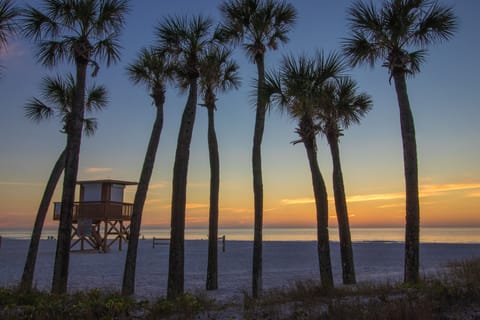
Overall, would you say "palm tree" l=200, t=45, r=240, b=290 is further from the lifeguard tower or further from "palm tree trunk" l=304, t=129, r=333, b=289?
the lifeguard tower

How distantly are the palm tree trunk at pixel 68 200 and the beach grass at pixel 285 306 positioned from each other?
1629mm

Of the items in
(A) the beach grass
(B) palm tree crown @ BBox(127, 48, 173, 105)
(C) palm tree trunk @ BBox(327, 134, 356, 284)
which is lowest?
(A) the beach grass

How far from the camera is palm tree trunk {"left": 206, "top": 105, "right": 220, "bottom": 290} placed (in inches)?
594

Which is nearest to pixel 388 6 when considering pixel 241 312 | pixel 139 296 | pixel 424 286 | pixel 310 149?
pixel 310 149

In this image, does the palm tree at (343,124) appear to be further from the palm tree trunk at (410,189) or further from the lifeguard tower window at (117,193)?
the lifeguard tower window at (117,193)

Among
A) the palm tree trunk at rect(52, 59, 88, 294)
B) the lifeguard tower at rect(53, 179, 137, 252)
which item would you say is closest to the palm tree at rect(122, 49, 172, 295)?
the palm tree trunk at rect(52, 59, 88, 294)

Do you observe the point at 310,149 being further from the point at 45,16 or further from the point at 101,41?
the point at 45,16

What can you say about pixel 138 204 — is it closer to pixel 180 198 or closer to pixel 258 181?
pixel 180 198

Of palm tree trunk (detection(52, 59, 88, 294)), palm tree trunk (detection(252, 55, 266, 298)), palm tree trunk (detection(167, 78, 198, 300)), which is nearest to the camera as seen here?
palm tree trunk (detection(52, 59, 88, 294))

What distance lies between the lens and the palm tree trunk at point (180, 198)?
41.0 feet

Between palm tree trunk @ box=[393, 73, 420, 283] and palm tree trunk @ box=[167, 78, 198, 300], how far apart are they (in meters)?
6.50

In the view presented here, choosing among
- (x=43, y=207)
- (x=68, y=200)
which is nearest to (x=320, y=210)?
(x=68, y=200)

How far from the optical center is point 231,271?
21.9 meters

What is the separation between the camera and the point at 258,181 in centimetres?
1431
